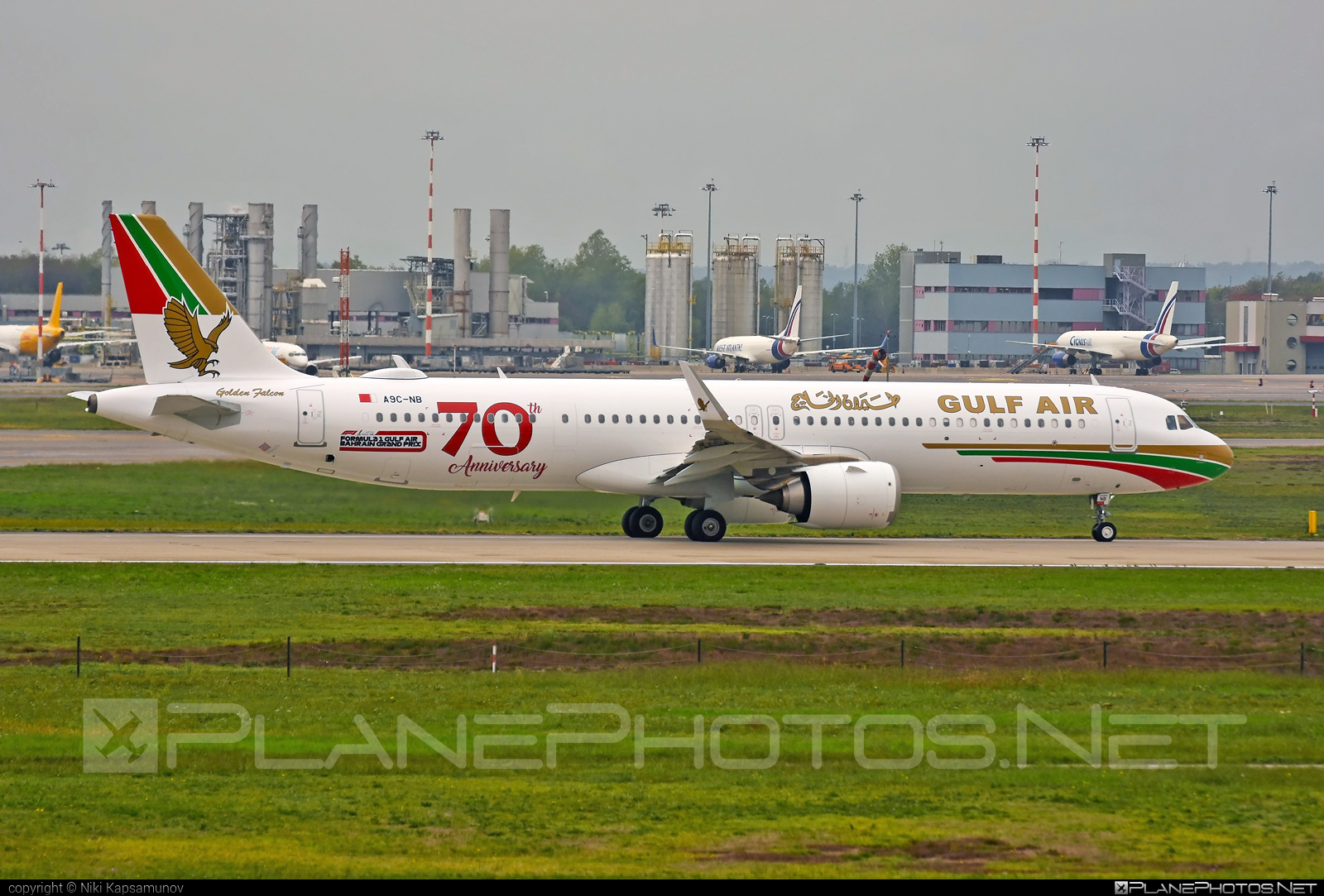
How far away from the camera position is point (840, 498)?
112 ft

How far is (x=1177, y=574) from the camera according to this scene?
31.7 metres

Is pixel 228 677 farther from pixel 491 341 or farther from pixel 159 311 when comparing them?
pixel 491 341

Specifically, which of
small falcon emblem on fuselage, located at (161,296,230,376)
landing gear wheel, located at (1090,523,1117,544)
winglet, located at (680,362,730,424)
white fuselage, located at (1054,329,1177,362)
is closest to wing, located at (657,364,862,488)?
winglet, located at (680,362,730,424)

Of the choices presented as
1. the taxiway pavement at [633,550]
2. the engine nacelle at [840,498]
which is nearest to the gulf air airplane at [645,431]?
the engine nacelle at [840,498]

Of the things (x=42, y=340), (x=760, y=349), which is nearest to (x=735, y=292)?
(x=760, y=349)

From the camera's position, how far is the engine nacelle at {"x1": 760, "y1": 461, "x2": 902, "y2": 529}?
112ft

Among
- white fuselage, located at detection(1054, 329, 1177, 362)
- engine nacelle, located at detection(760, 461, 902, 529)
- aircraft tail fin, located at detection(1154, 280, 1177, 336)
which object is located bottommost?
engine nacelle, located at detection(760, 461, 902, 529)

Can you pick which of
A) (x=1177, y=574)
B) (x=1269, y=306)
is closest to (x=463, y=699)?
(x=1177, y=574)

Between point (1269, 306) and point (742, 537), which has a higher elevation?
point (1269, 306)

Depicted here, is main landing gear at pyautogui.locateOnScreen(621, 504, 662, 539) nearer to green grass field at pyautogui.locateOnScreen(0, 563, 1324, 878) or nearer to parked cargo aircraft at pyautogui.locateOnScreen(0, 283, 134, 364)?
green grass field at pyautogui.locateOnScreen(0, 563, 1324, 878)

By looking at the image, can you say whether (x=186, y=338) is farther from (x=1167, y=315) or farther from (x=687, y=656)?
(x=1167, y=315)

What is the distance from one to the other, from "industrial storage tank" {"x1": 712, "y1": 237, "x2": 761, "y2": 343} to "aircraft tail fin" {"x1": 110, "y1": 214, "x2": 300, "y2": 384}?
110756 mm

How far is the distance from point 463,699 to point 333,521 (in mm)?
21701

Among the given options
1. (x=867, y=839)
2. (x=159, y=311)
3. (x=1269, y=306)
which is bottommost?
(x=867, y=839)
